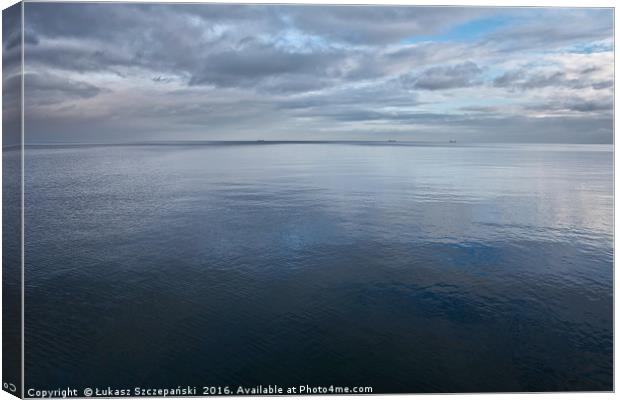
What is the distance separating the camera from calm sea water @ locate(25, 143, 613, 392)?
24.1 meters

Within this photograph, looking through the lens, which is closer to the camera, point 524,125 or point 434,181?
point 524,125

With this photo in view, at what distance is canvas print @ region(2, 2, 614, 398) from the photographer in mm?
23656

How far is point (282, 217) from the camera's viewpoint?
161 feet

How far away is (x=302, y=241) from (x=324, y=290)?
10341 mm

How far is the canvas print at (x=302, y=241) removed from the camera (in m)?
23.7

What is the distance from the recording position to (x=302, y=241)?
136 feet

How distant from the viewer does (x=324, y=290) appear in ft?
104

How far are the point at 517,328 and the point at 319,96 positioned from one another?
90.6 feet

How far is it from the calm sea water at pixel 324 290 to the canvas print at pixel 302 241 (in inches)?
6.0

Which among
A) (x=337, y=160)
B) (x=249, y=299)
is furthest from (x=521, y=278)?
(x=337, y=160)

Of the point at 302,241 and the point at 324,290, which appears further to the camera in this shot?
the point at 302,241

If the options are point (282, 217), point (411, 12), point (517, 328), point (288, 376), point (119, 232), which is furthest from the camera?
point (282, 217)

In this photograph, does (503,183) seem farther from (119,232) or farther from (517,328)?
(119,232)

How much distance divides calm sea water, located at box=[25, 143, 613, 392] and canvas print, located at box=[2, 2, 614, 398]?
151mm
